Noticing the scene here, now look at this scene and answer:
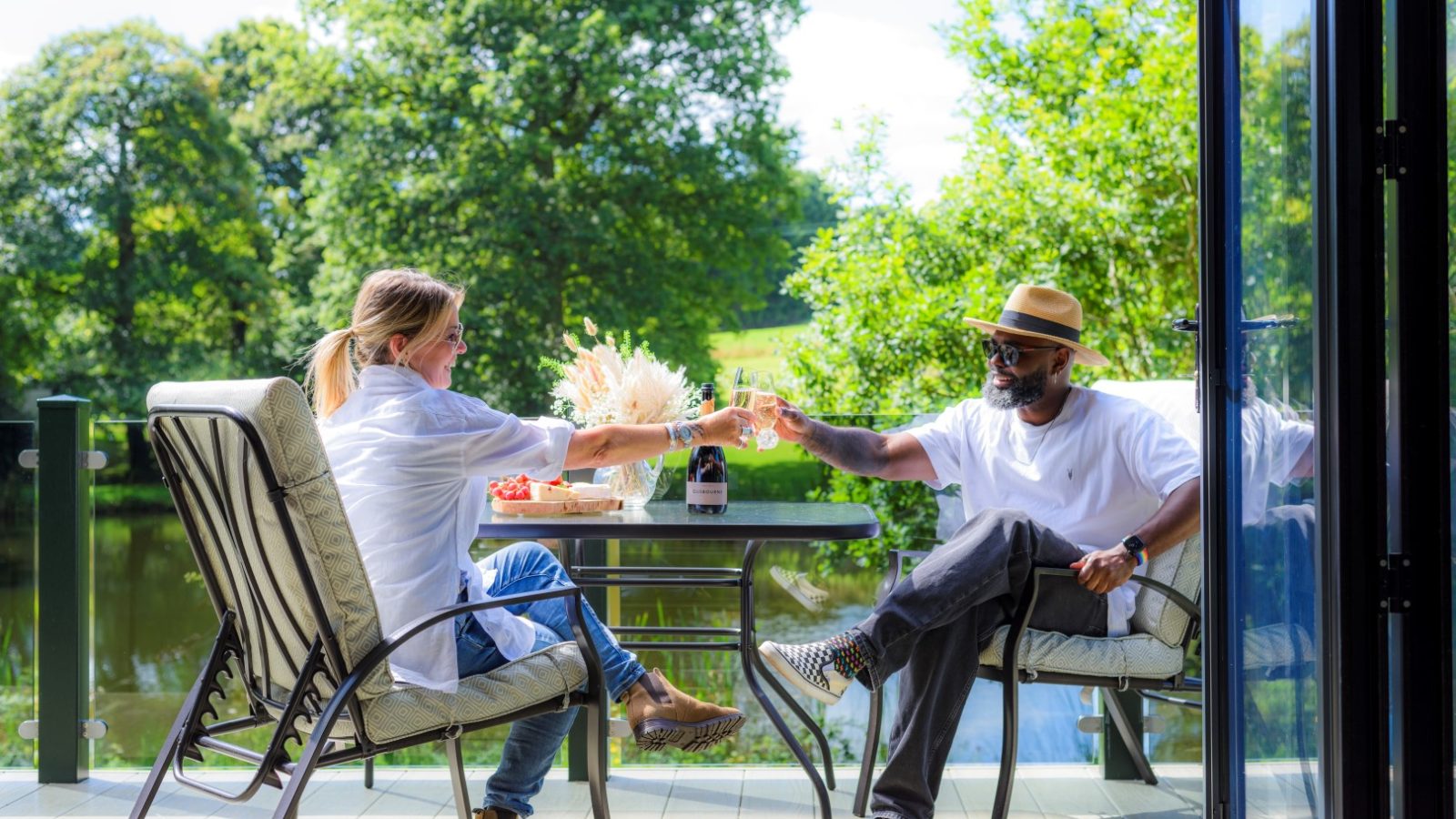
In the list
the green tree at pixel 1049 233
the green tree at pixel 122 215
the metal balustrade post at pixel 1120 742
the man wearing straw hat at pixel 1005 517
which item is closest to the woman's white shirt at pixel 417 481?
the man wearing straw hat at pixel 1005 517

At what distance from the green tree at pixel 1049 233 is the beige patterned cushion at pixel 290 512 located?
568 centimetres

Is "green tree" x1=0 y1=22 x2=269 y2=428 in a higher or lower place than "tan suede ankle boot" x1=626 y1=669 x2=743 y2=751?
higher

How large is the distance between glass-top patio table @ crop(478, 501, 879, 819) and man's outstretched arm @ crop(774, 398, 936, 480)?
19cm

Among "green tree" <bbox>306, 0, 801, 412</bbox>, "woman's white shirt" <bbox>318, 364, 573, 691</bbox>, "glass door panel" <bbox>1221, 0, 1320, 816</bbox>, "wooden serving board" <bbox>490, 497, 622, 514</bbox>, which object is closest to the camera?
"glass door panel" <bbox>1221, 0, 1320, 816</bbox>

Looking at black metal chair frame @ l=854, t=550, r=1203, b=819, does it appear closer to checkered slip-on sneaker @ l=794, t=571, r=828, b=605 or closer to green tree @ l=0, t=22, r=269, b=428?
checkered slip-on sneaker @ l=794, t=571, r=828, b=605

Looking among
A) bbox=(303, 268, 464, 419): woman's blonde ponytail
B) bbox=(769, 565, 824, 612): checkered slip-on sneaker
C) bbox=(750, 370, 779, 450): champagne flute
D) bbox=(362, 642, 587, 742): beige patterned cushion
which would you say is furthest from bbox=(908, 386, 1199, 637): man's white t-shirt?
bbox=(303, 268, 464, 419): woman's blonde ponytail

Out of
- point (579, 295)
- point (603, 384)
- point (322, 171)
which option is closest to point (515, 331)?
point (579, 295)

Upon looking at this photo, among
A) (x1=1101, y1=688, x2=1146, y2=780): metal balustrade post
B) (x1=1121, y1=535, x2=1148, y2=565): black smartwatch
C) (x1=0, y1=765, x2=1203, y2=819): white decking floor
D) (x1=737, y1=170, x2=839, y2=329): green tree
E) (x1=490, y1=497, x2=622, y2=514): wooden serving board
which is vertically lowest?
(x1=0, y1=765, x2=1203, y2=819): white decking floor

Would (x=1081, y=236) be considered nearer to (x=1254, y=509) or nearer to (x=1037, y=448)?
(x=1037, y=448)

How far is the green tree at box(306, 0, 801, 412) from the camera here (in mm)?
13984

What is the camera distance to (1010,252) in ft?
25.9

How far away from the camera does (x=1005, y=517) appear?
280cm

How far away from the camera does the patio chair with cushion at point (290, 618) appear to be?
2.03 meters

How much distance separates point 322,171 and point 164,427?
45.6 feet
